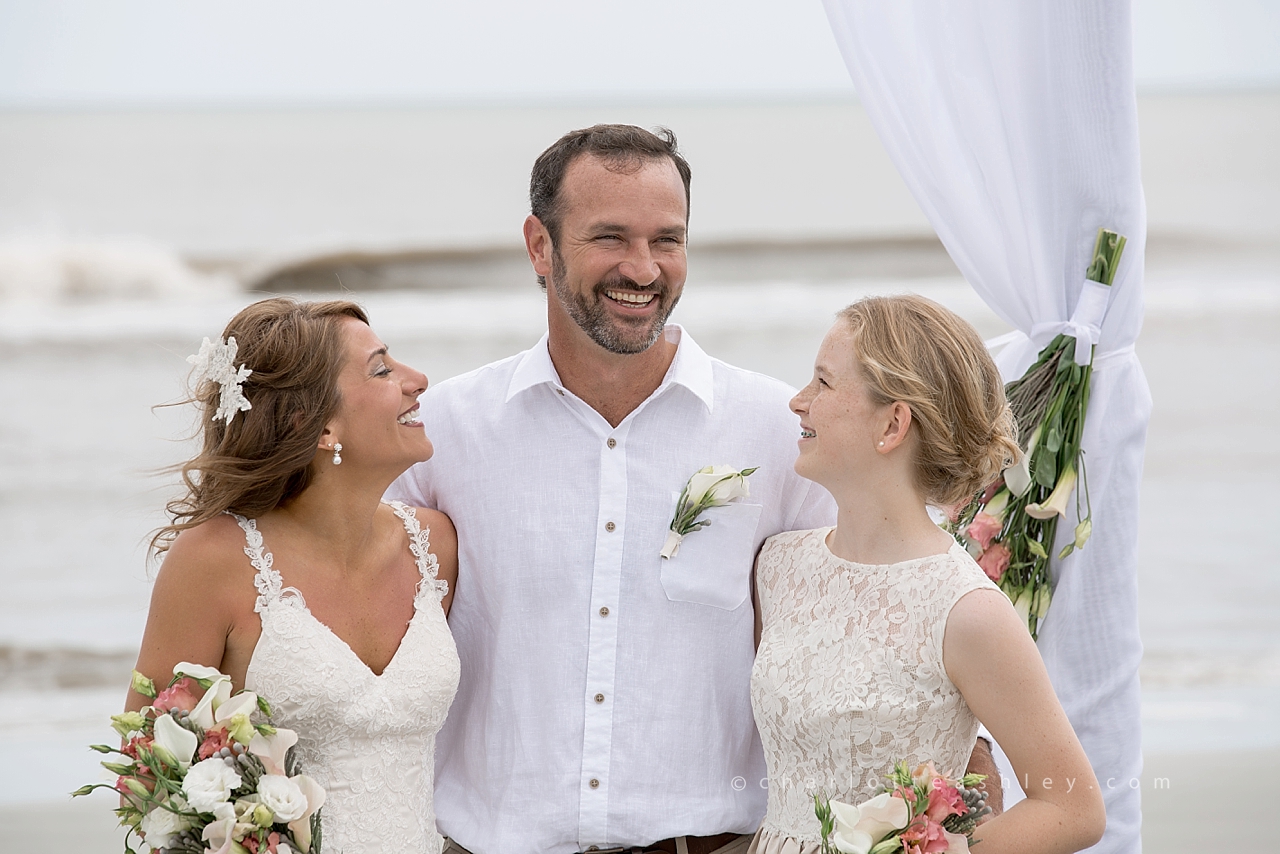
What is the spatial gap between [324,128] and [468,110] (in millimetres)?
1960

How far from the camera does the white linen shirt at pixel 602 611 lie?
7.44 feet

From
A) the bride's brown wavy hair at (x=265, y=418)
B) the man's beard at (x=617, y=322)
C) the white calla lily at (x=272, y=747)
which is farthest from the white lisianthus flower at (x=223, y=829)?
the man's beard at (x=617, y=322)

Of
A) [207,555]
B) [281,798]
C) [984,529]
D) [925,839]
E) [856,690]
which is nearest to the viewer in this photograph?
[925,839]

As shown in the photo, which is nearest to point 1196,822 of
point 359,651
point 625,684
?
point 625,684

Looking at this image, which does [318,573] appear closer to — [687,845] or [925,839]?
[687,845]

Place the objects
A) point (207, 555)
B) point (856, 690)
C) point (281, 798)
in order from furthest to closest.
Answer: point (207, 555), point (856, 690), point (281, 798)

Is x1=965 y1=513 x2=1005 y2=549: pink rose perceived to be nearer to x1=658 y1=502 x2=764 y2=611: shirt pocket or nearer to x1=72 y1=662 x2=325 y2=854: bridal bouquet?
x1=658 y1=502 x2=764 y2=611: shirt pocket

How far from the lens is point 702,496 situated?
2.28 m

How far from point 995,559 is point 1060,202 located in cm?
80

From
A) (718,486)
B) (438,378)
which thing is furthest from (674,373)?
(438,378)

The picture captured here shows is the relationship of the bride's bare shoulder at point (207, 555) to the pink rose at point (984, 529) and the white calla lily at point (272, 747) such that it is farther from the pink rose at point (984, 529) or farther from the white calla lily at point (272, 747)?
the pink rose at point (984, 529)

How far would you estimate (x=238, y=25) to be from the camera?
15391 millimetres

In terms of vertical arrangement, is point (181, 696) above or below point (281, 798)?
above

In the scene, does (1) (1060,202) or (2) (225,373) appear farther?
(1) (1060,202)
